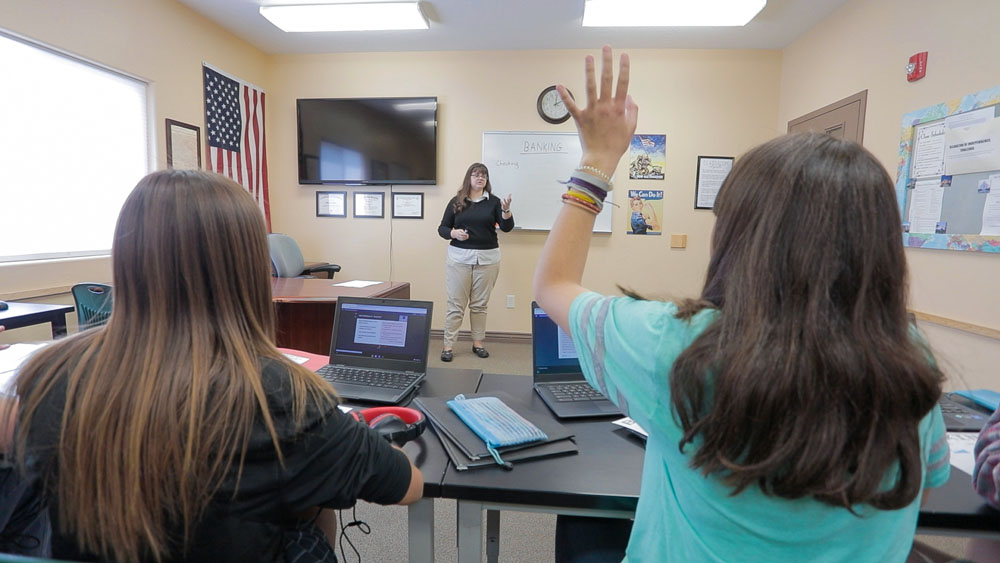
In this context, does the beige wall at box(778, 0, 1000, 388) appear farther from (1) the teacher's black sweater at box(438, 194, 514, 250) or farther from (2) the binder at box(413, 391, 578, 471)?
(1) the teacher's black sweater at box(438, 194, 514, 250)

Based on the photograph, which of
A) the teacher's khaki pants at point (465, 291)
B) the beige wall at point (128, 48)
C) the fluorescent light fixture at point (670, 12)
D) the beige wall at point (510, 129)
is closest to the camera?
the beige wall at point (128, 48)

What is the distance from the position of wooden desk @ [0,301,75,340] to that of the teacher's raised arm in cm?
226

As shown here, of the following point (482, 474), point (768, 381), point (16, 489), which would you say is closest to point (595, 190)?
point (768, 381)

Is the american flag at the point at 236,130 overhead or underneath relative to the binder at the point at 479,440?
overhead

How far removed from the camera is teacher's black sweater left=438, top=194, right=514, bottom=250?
3.96 meters

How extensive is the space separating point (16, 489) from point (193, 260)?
2.11ft

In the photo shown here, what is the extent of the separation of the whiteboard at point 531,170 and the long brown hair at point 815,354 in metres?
3.79

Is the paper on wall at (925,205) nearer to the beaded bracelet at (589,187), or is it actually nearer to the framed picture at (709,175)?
the framed picture at (709,175)

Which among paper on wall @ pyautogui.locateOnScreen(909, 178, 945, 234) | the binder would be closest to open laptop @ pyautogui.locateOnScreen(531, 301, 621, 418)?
the binder

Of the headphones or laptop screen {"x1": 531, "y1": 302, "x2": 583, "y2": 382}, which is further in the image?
laptop screen {"x1": 531, "y1": 302, "x2": 583, "y2": 382}

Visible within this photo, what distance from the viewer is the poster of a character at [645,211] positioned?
4.34m

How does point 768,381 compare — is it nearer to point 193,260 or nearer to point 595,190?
point 595,190

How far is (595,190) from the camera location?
782mm

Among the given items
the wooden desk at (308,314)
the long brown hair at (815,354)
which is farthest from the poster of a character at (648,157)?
the long brown hair at (815,354)
